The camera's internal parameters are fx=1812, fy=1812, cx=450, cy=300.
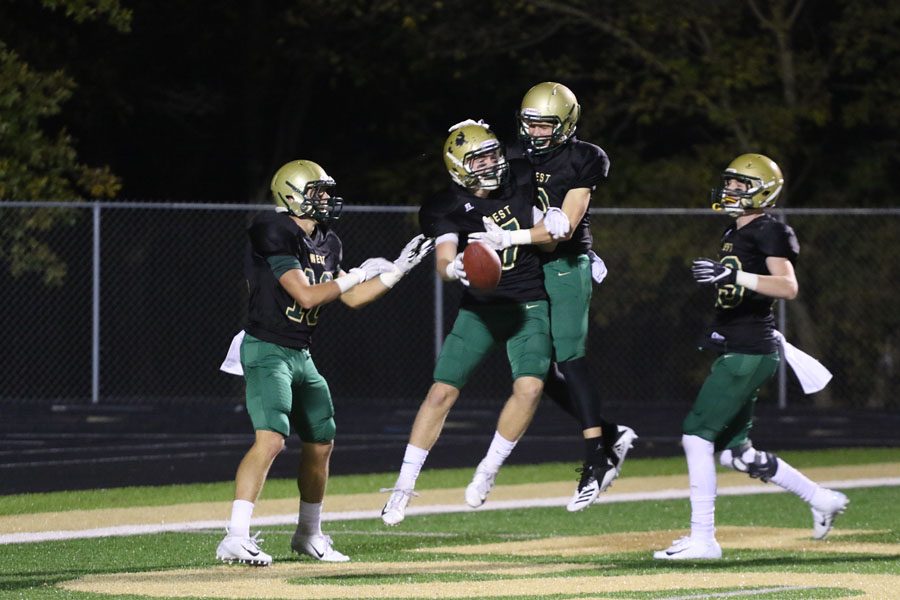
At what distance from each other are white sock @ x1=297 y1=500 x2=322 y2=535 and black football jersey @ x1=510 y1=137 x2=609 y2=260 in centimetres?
191

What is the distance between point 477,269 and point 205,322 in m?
13.5

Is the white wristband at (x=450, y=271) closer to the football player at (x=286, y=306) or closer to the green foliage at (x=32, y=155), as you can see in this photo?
the football player at (x=286, y=306)

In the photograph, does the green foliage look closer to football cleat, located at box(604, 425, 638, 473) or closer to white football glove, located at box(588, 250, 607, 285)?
white football glove, located at box(588, 250, 607, 285)

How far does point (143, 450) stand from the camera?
16938 millimetres

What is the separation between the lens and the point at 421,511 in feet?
42.3

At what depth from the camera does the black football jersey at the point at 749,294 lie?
32.3 ft

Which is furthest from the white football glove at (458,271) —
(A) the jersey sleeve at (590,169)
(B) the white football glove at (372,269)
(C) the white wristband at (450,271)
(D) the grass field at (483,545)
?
(D) the grass field at (483,545)

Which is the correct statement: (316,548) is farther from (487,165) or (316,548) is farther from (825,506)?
(825,506)

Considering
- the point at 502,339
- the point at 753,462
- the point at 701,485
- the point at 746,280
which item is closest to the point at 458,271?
the point at 502,339

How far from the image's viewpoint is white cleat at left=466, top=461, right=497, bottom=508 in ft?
30.2

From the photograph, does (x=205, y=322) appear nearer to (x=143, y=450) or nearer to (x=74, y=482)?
(x=143, y=450)

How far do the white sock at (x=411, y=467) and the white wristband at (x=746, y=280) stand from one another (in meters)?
1.88

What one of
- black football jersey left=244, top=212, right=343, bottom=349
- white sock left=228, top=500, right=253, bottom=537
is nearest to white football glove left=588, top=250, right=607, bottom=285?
black football jersey left=244, top=212, right=343, bottom=349

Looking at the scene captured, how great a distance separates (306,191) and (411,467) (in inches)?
60.5
